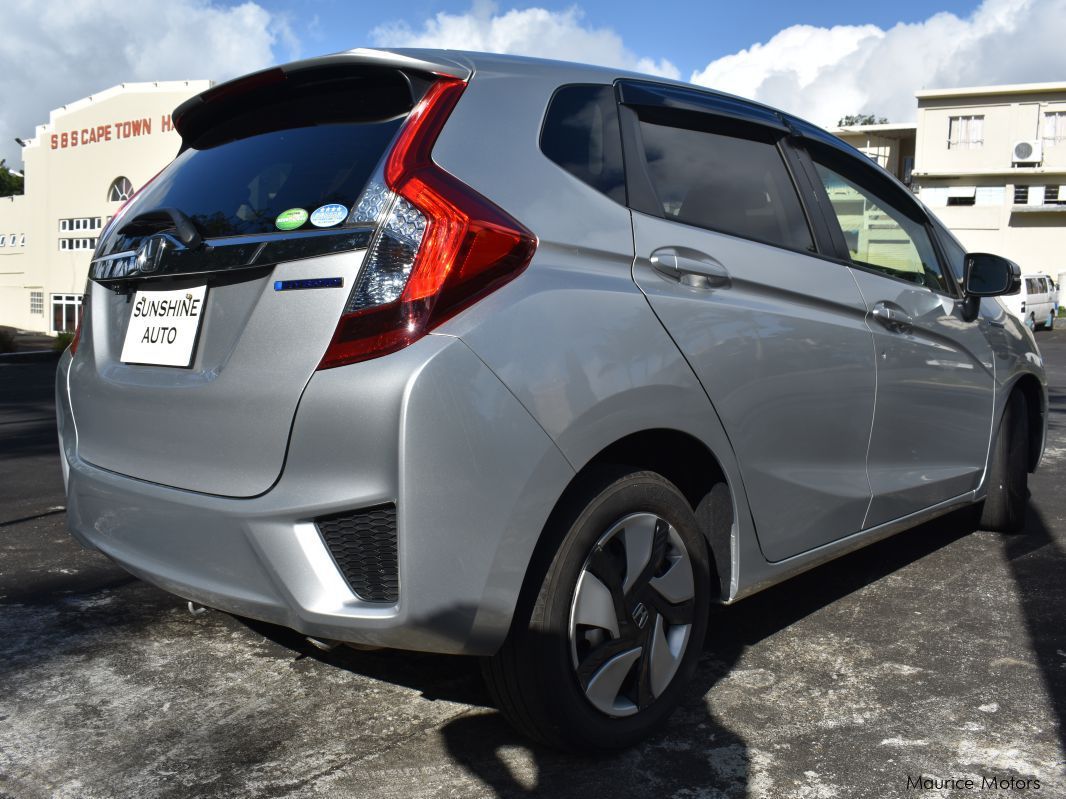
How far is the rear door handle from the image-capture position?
2.47 m

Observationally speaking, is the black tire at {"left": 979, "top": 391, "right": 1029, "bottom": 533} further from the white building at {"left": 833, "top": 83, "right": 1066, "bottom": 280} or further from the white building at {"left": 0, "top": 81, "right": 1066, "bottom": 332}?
the white building at {"left": 833, "top": 83, "right": 1066, "bottom": 280}

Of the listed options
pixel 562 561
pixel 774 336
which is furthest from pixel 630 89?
pixel 562 561

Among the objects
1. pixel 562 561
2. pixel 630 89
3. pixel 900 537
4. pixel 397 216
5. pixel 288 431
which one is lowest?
pixel 900 537

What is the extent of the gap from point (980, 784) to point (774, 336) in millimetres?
1203

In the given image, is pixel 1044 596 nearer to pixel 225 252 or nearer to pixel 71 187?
pixel 225 252

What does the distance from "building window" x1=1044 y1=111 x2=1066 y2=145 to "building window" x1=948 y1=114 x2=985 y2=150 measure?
8.25 feet

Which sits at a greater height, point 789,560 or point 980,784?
point 789,560

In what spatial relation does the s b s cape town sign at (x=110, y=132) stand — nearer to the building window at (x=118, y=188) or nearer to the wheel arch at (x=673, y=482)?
the building window at (x=118, y=188)

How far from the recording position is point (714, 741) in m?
2.53

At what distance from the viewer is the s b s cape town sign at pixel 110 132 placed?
113 feet

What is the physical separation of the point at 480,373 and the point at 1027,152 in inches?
1811

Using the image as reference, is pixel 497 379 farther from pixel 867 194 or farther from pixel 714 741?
pixel 867 194

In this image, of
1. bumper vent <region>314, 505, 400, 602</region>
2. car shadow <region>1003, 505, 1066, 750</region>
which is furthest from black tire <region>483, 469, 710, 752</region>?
car shadow <region>1003, 505, 1066, 750</region>

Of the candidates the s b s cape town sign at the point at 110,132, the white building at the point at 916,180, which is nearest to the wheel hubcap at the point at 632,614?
the s b s cape town sign at the point at 110,132
